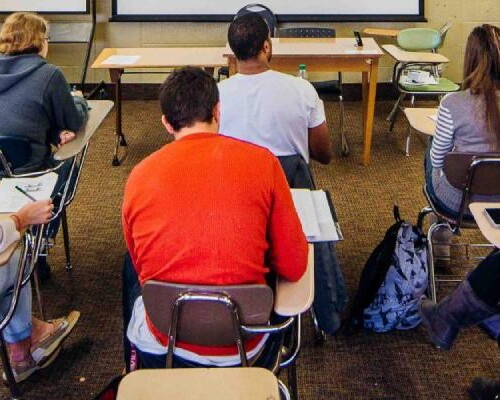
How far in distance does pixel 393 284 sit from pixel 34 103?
5.06 feet

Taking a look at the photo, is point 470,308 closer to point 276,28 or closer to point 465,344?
point 465,344

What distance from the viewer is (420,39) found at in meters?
4.81

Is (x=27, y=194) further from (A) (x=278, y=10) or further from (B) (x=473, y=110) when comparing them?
(A) (x=278, y=10)

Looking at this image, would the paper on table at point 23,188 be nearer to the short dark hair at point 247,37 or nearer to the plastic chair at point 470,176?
the short dark hair at point 247,37

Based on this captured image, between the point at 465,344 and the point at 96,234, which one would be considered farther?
the point at 96,234

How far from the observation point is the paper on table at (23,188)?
193 cm

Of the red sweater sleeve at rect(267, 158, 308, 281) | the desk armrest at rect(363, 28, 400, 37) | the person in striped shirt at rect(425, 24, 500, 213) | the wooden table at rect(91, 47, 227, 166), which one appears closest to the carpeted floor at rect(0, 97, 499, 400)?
the wooden table at rect(91, 47, 227, 166)

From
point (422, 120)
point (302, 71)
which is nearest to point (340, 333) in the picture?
point (422, 120)

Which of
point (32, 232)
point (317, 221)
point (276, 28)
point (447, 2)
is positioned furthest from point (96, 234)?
point (447, 2)

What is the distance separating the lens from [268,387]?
51.3 inches

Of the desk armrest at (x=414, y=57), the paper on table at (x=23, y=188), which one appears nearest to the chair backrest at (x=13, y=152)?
the paper on table at (x=23, y=188)

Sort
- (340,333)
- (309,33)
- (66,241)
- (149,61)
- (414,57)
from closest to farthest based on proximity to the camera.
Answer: (340,333)
(66,241)
(149,61)
(414,57)
(309,33)

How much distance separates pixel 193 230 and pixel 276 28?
156 inches

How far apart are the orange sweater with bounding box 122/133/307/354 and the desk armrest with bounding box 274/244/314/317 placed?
0.24 feet
